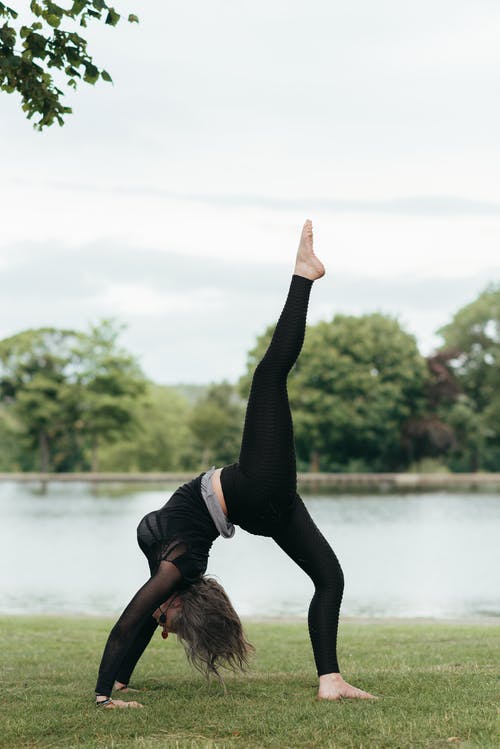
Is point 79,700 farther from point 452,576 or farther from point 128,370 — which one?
point 128,370

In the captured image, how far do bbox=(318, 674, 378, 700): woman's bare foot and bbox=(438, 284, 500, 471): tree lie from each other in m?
66.7

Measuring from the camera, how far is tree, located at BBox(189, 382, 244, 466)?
249ft

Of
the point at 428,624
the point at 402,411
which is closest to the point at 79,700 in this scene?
the point at 428,624

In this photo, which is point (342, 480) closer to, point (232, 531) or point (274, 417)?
point (232, 531)

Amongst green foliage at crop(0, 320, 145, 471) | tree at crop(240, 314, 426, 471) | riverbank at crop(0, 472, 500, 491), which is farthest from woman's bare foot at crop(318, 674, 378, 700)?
green foliage at crop(0, 320, 145, 471)

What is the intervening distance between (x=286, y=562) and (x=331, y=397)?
46.2m

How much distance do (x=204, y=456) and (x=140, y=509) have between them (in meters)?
39.0

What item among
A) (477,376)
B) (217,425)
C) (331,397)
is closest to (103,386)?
(217,425)

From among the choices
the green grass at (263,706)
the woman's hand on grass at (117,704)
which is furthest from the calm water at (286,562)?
the woman's hand on grass at (117,704)

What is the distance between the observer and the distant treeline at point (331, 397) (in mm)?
68625

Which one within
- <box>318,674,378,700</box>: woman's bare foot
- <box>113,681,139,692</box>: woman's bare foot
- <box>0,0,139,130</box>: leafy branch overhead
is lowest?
<box>113,681,139,692</box>: woman's bare foot

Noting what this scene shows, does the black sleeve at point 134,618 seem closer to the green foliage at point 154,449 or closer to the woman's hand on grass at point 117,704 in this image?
the woman's hand on grass at point 117,704

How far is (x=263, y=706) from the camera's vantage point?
16.8 feet

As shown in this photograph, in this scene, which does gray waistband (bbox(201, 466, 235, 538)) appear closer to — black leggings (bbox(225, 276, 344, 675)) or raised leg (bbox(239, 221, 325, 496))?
black leggings (bbox(225, 276, 344, 675))
